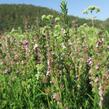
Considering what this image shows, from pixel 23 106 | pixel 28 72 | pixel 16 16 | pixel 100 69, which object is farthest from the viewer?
pixel 16 16

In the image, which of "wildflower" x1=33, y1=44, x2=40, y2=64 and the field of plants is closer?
the field of plants

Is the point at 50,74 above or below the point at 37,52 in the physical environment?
below

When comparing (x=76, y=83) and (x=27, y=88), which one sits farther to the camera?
(x=27, y=88)

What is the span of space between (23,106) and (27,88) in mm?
266

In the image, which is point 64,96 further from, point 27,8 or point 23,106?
point 27,8

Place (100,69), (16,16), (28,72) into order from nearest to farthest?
(100,69), (28,72), (16,16)

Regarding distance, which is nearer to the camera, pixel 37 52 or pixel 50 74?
pixel 50 74

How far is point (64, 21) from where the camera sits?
404 centimetres

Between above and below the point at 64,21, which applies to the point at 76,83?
below

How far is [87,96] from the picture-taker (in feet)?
13.6

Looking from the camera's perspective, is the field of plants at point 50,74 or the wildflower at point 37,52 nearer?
the field of plants at point 50,74

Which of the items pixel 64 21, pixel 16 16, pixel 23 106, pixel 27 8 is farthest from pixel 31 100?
pixel 27 8

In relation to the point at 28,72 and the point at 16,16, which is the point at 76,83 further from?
the point at 16,16

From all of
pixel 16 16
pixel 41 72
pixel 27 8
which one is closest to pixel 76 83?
pixel 41 72
